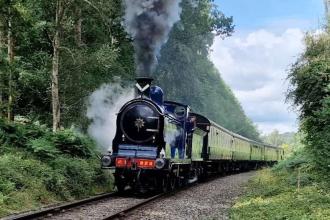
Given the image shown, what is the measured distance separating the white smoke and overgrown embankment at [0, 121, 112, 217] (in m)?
0.64

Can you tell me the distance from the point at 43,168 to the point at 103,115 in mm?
5847

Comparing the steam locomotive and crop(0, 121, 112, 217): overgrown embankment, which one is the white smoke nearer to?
crop(0, 121, 112, 217): overgrown embankment

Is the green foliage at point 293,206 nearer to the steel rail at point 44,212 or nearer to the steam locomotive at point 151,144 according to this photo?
the steam locomotive at point 151,144

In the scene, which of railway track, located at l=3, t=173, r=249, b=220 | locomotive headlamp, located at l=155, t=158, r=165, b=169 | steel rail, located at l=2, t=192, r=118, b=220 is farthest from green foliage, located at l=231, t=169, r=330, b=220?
steel rail, located at l=2, t=192, r=118, b=220

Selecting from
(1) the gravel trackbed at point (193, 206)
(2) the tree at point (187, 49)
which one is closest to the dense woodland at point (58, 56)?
(1) the gravel trackbed at point (193, 206)

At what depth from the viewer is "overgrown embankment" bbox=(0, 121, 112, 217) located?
40.2 ft

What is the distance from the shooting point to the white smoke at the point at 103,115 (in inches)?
748

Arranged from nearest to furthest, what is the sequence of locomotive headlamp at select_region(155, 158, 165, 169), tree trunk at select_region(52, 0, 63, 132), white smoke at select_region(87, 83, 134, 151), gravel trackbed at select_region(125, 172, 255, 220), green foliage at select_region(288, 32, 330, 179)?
gravel trackbed at select_region(125, 172, 255, 220) < locomotive headlamp at select_region(155, 158, 165, 169) < tree trunk at select_region(52, 0, 63, 132) < white smoke at select_region(87, 83, 134, 151) < green foliage at select_region(288, 32, 330, 179)

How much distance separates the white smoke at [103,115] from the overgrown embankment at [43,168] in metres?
0.64

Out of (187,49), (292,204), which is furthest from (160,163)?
(187,49)

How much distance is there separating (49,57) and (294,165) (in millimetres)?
12269

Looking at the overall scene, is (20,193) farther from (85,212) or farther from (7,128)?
(7,128)

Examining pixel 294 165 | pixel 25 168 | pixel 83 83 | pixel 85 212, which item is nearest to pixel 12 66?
pixel 25 168

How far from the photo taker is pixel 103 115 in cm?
1959
